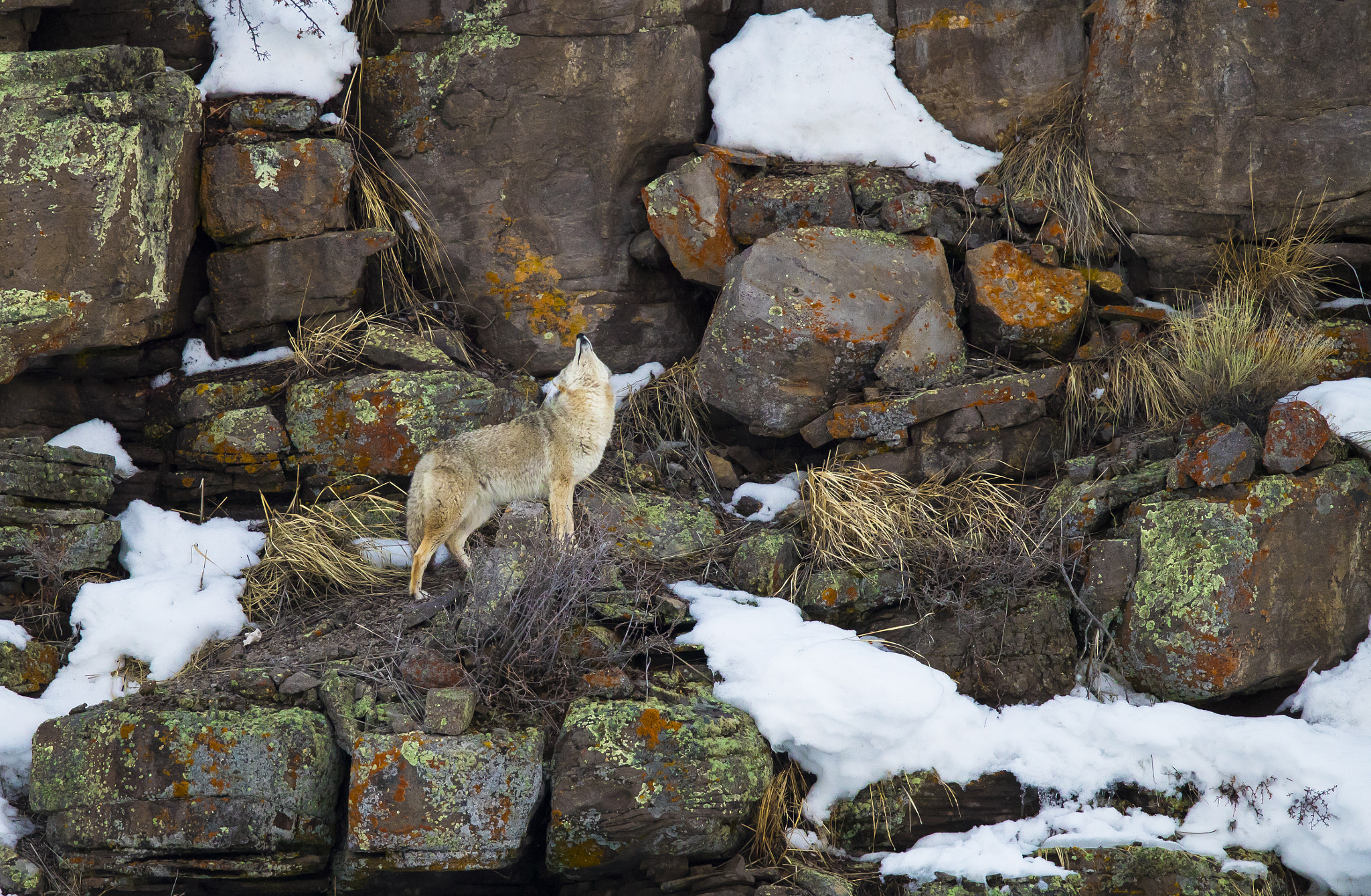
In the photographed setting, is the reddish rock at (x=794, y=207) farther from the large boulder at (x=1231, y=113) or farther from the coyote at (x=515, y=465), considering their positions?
the large boulder at (x=1231, y=113)

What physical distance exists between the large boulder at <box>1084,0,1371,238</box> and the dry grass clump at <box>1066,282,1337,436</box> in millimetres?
762

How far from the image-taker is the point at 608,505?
703cm

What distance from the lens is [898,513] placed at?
6.63m

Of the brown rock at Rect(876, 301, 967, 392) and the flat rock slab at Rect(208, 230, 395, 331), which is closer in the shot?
the brown rock at Rect(876, 301, 967, 392)

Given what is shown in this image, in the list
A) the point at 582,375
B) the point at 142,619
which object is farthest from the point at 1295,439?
the point at 142,619

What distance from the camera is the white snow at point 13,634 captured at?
5891mm

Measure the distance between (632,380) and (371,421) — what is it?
207 centimetres

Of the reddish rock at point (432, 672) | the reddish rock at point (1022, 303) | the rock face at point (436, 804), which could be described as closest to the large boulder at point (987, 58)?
the reddish rock at point (1022, 303)

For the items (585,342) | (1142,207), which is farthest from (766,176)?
(1142,207)

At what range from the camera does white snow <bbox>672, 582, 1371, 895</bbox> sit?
4.94 meters

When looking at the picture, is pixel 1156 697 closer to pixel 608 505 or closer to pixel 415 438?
pixel 608 505

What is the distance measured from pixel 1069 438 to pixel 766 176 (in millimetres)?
3080

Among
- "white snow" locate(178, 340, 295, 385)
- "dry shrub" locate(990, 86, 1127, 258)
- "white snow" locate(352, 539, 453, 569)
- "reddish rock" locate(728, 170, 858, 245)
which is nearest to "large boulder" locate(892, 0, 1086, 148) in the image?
"dry shrub" locate(990, 86, 1127, 258)

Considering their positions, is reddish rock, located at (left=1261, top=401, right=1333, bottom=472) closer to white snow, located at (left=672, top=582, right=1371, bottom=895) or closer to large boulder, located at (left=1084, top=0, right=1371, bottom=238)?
white snow, located at (left=672, top=582, right=1371, bottom=895)
